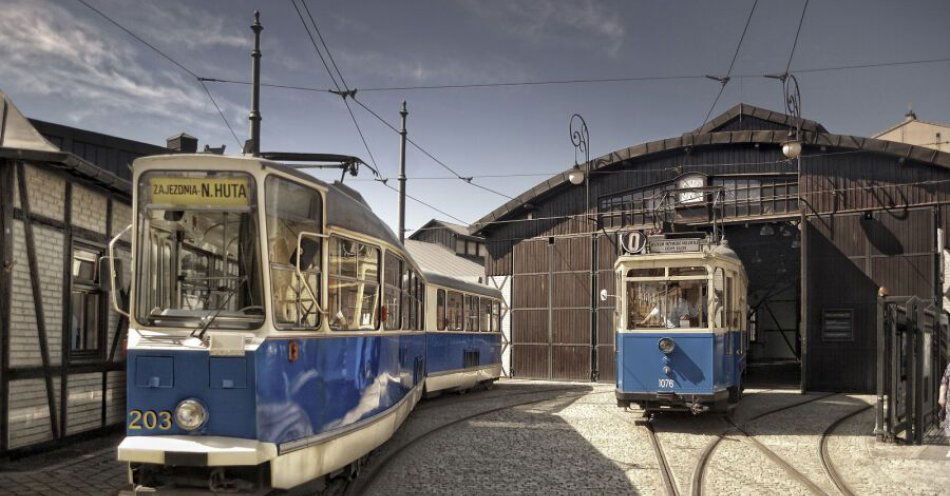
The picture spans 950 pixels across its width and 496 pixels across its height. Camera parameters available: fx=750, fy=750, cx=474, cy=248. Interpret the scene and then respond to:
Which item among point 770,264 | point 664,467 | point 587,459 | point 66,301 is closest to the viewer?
point 664,467

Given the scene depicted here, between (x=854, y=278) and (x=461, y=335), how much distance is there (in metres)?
10.1

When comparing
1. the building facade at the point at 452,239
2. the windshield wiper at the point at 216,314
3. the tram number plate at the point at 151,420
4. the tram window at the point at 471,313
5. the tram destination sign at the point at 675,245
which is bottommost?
the tram number plate at the point at 151,420

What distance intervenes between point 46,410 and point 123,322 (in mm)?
2203

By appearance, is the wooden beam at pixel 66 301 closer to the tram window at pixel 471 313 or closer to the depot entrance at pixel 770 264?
the tram window at pixel 471 313

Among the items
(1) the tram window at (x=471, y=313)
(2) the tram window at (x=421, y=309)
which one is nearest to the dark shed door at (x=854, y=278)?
(1) the tram window at (x=471, y=313)

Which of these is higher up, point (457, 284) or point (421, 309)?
point (457, 284)

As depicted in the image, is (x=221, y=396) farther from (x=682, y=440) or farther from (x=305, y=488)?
(x=682, y=440)

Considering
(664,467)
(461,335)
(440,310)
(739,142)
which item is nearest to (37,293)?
(664,467)

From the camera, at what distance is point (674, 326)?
1185 cm

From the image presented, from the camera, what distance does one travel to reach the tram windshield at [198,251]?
561cm

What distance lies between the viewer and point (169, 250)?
5715 millimetres

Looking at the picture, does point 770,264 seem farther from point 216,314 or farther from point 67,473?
point 216,314

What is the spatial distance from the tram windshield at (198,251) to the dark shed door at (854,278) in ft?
54.8

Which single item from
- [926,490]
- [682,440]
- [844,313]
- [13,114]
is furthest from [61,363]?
[844,313]
